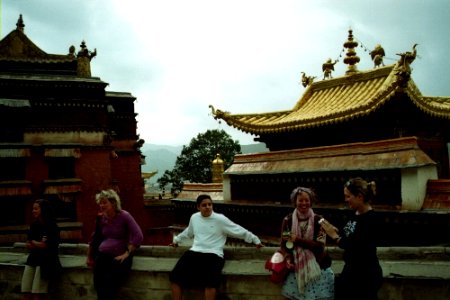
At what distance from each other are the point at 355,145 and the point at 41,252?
28.8ft

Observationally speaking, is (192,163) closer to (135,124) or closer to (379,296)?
(135,124)

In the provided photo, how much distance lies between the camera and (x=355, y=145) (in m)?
11.9

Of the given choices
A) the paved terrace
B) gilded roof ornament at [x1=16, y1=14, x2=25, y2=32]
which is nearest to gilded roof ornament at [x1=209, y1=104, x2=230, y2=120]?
the paved terrace

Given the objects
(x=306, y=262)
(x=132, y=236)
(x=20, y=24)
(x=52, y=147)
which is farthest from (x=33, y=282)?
(x=20, y=24)

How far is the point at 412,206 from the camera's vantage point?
10.1m

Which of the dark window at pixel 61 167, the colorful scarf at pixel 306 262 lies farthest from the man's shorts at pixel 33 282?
Answer: the dark window at pixel 61 167

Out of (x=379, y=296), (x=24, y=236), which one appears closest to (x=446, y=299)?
(x=379, y=296)

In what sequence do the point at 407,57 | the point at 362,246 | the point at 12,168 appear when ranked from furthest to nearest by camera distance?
the point at 12,168 → the point at 407,57 → the point at 362,246

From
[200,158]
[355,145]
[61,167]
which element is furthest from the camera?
[200,158]

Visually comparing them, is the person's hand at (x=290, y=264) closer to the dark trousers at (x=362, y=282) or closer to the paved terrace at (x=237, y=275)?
the dark trousers at (x=362, y=282)

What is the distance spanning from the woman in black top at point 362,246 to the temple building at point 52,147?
16.9 metres

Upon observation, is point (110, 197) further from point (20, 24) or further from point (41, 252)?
point (20, 24)

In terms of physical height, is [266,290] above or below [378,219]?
below

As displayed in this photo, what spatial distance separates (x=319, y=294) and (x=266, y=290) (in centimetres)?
103
